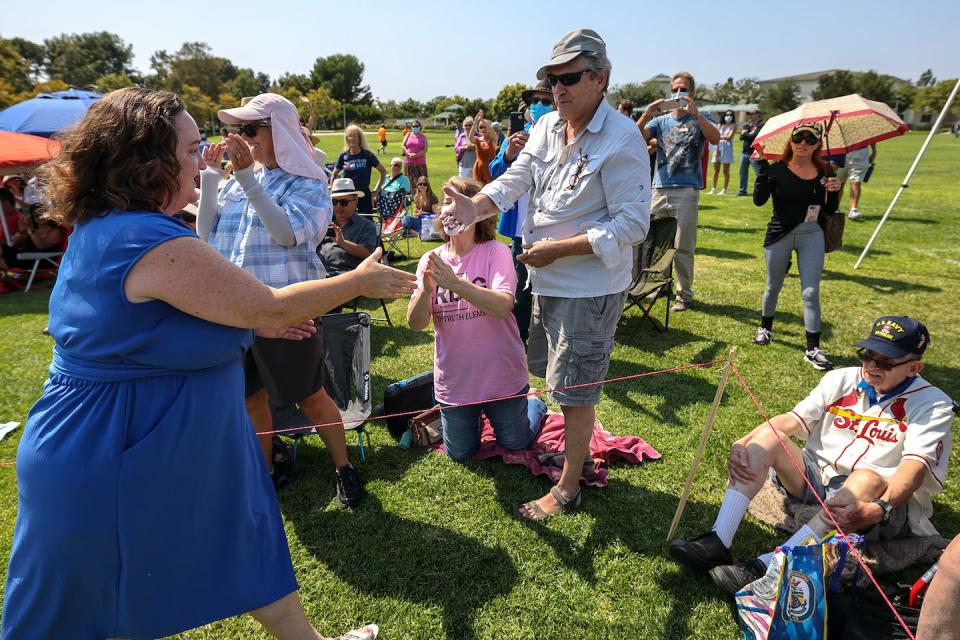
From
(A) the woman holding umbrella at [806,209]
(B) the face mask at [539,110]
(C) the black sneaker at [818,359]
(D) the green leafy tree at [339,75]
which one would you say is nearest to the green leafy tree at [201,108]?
(D) the green leafy tree at [339,75]

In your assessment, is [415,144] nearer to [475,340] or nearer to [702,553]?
[475,340]

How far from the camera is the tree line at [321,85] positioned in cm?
6160

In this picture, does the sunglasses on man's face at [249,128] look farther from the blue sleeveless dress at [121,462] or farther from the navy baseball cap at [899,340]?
the navy baseball cap at [899,340]

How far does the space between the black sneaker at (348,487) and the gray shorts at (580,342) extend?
1340mm

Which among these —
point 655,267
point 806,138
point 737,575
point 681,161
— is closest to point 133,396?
point 737,575

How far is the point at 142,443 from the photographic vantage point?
153 cm

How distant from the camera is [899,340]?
2645mm

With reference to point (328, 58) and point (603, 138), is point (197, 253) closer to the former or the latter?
point (603, 138)

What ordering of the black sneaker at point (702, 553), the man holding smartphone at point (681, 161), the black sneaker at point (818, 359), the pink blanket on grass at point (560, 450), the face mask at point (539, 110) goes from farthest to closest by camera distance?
the man holding smartphone at point (681, 161), the face mask at point (539, 110), the black sneaker at point (818, 359), the pink blanket on grass at point (560, 450), the black sneaker at point (702, 553)

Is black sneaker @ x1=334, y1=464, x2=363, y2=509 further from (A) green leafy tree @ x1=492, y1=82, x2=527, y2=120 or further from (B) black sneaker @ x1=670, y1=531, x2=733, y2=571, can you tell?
(A) green leafy tree @ x1=492, y1=82, x2=527, y2=120

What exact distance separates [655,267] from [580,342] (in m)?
3.31

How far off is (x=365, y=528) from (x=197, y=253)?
210cm

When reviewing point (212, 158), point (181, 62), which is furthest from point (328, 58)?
point (212, 158)

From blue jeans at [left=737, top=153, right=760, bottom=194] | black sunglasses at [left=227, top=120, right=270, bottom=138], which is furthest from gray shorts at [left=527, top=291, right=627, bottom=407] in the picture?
blue jeans at [left=737, top=153, right=760, bottom=194]
